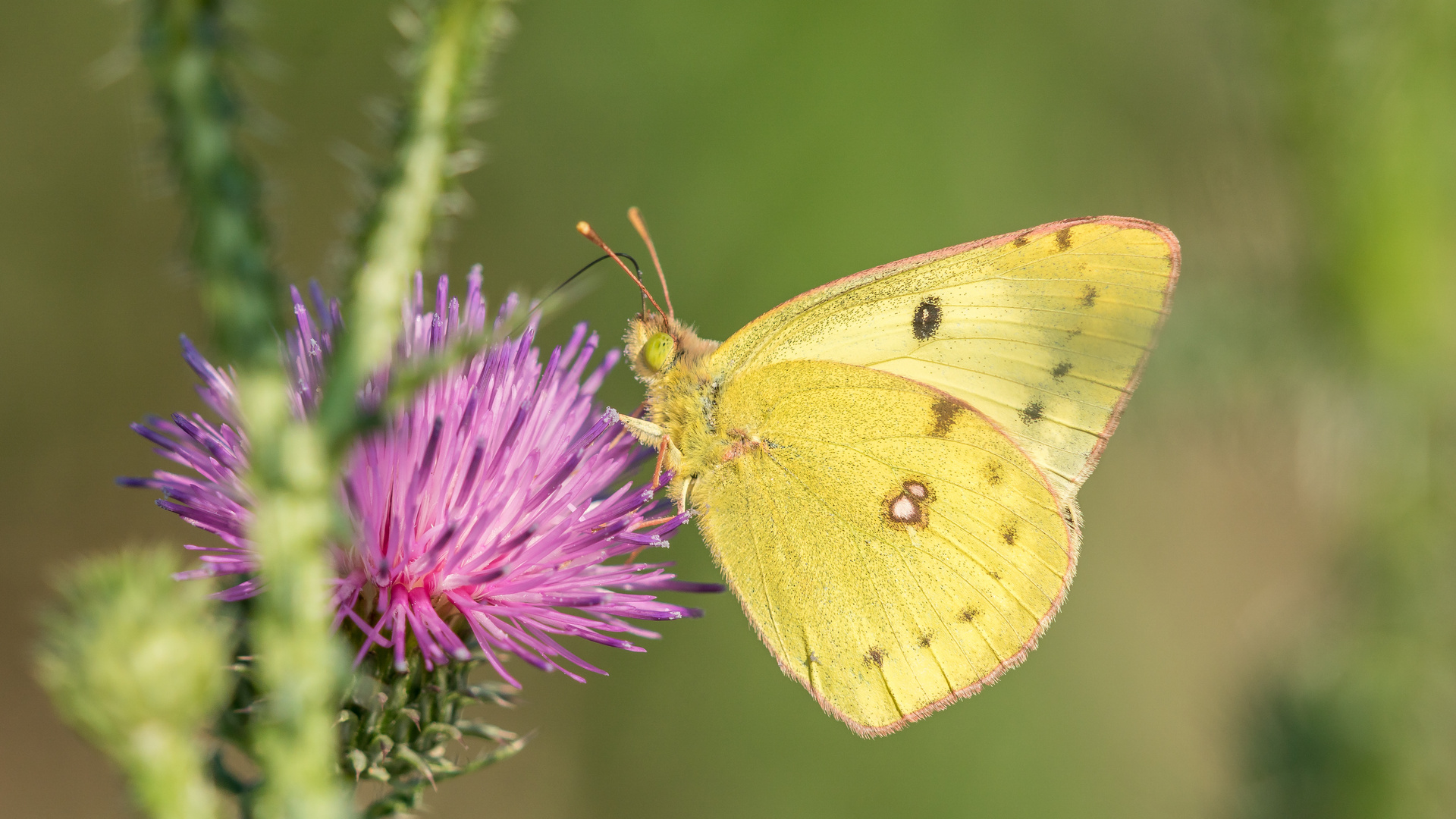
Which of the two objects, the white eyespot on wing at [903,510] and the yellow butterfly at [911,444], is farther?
the white eyespot on wing at [903,510]

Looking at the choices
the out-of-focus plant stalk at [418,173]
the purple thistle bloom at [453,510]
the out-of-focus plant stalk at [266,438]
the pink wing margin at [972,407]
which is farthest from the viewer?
the pink wing margin at [972,407]

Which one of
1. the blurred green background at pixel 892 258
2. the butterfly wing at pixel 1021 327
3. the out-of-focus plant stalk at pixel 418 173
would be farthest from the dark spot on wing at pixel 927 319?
the blurred green background at pixel 892 258

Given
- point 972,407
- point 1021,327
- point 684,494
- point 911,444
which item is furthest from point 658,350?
point 1021,327

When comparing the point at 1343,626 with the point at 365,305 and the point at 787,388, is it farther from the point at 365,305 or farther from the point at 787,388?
the point at 365,305

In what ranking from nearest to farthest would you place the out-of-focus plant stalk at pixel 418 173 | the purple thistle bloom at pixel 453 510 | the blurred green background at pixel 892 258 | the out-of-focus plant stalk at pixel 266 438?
the out-of-focus plant stalk at pixel 266 438
the out-of-focus plant stalk at pixel 418 173
the purple thistle bloom at pixel 453 510
the blurred green background at pixel 892 258

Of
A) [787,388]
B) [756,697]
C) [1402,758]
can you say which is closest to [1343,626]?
[1402,758]

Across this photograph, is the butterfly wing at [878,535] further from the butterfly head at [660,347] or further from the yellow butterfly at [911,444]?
the butterfly head at [660,347]

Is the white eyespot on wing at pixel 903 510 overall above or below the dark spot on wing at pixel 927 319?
below
